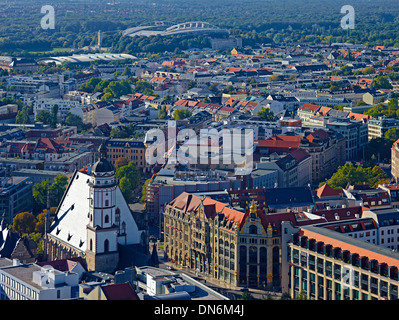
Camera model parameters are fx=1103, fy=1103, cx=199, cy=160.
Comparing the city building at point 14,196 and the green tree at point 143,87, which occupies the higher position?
the green tree at point 143,87

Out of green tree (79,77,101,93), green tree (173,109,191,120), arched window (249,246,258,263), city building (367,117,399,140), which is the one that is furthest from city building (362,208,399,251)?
green tree (79,77,101,93)

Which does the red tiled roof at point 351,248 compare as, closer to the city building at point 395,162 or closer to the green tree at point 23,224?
the green tree at point 23,224

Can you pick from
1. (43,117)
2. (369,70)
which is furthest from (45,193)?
(369,70)

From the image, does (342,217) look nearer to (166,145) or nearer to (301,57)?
(166,145)

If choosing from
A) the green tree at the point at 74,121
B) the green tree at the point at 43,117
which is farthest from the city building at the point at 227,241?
the green tree at the point at 43,117

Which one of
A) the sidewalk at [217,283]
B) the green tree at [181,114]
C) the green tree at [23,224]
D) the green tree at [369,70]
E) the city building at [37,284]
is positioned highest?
the green tree at [369,70]

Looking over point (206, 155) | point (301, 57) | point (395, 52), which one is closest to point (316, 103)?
point (206, 155)

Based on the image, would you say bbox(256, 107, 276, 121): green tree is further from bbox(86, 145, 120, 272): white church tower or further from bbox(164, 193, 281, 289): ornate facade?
bbox(86, 145, 120, 272): white church tower

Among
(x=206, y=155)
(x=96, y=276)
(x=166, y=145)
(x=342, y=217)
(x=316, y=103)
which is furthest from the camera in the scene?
(x=316, y=103)
